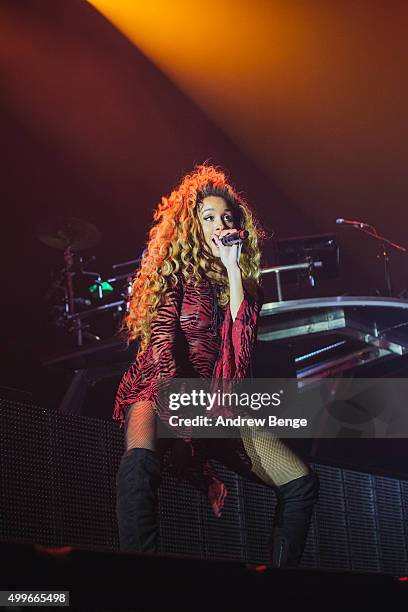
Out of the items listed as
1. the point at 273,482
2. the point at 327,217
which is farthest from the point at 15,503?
the point at 327,217

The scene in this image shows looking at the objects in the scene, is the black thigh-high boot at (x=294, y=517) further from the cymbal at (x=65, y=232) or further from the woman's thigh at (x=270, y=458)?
the cymbal at (x=65, y=232)

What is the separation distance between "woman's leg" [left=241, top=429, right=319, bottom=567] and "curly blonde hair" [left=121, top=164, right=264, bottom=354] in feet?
1.63

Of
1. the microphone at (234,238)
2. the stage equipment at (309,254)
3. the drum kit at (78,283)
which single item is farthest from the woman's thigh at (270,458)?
the drum kit at (78,283)

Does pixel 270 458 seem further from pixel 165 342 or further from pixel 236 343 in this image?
pixel 165 342

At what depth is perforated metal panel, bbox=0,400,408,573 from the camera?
268cm

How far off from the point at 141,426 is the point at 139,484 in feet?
0.60

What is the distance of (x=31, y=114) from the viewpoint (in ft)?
22.4

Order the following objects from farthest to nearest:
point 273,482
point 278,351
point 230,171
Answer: point 230,171 < point 278,351 < point 273,482

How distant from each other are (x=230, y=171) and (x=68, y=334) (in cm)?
214

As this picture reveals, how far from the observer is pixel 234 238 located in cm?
273

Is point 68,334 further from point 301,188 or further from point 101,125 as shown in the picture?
point 301,188

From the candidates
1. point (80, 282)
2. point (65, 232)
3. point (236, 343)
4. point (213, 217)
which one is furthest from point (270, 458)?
point (80, 282)

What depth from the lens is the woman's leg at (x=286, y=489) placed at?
2.51 m

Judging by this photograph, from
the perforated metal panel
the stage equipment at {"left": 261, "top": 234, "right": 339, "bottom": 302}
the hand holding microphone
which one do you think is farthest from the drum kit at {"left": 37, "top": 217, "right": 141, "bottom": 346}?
the hand holding microphone
